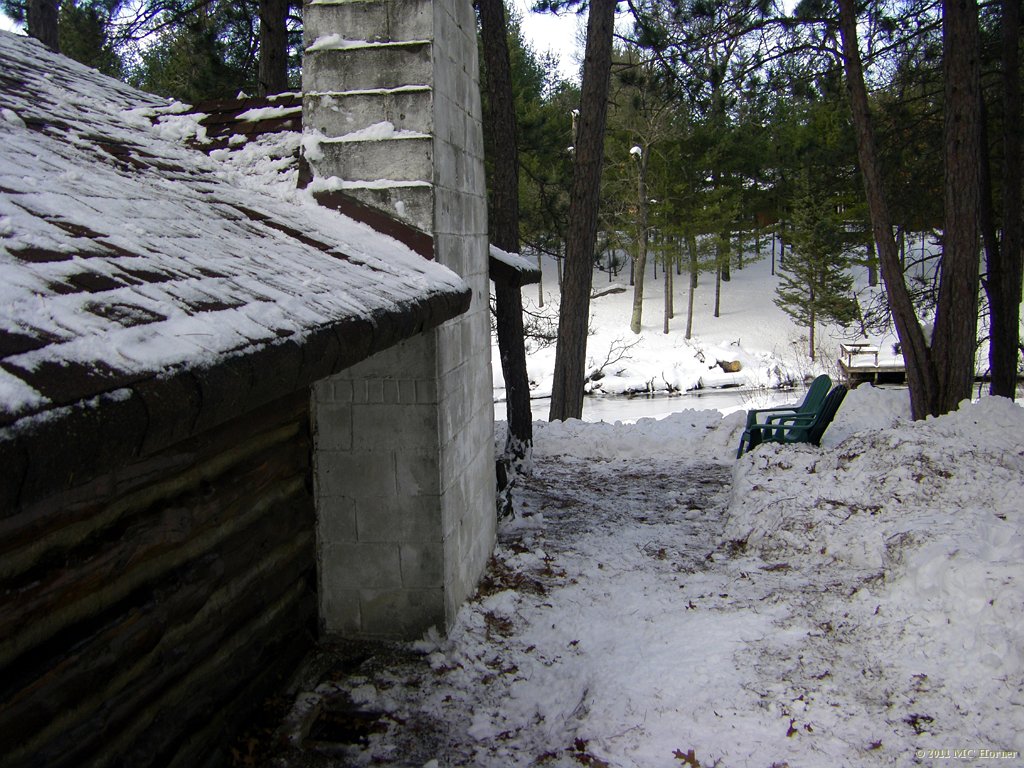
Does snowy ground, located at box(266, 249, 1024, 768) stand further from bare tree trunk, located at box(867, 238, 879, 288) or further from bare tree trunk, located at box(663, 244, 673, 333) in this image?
bare tree trunk, located at box(663, 244, 673, 333)

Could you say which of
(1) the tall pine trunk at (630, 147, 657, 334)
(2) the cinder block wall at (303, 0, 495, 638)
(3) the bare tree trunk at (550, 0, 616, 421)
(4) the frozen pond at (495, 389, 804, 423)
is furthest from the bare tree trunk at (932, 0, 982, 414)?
(1) the tall pine trunk at (630, 147, 657, 334)

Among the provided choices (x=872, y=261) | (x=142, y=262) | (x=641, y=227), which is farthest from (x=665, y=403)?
(x=142, y=262)

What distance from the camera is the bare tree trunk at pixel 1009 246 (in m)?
11.6

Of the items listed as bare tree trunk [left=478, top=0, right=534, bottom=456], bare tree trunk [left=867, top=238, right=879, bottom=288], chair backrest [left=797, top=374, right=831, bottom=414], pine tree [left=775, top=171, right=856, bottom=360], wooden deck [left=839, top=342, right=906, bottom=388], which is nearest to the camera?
chair backrest [left=797, top=374, right=831, bottom=414]

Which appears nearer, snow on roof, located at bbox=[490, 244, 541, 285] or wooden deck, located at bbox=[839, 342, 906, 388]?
snow on roof, located at bbox=[490, 244, 541, 285]

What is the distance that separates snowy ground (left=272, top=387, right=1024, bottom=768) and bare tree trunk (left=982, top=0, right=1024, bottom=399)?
220 inches

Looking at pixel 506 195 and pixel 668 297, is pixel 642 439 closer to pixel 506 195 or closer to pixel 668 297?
pixel 506 195

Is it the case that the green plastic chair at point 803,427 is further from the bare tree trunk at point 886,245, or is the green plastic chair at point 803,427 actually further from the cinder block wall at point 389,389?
the cinder block wall at point 389,389

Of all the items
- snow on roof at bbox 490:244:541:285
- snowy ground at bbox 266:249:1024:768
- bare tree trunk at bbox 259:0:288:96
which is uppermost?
bare tree trunk at bbox 259:0:288:96

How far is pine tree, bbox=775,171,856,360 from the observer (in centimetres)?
2767

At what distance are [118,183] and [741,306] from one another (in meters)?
32.8

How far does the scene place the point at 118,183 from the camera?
10.9 feet

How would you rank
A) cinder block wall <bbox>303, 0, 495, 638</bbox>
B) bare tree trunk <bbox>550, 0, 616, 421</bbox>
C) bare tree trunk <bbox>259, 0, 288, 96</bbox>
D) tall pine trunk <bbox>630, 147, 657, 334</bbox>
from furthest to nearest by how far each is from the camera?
tall pine trunk <bbox>630, 147, 657, 334</bbox> → bare tree trunk <bbox>550, 0, 616, 421</bbox> → bare tree trunk <bbox>259, 0, 288, 96</bbox> → cinder block wall <bbox>303, 0, 495, 638</bbox>

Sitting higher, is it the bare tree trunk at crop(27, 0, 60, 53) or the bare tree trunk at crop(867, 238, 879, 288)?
the bare tree trunk at crop(27, 0, 60, 53)
